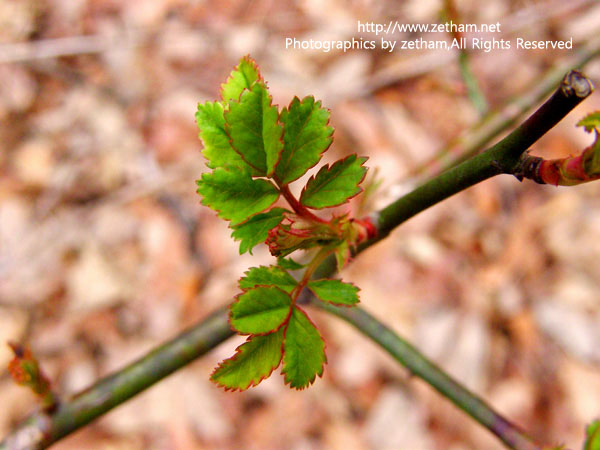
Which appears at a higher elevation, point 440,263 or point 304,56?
point 304,56

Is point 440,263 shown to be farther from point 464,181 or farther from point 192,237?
point 464,181

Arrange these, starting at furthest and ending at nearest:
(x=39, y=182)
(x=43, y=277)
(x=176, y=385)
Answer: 1. (x=39, y=182)
2. (x=43, y=277)
3. (x=176, y=385)

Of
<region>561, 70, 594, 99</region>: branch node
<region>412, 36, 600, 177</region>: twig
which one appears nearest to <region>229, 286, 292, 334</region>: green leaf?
<region>561, 70, 594, 99</region>: branch node

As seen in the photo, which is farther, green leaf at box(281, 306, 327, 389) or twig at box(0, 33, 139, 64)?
twig at box(0, 33, 139, 64)

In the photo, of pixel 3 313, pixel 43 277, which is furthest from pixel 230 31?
pixel 3 313

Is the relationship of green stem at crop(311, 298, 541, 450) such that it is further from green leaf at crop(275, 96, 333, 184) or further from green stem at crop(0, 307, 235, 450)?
green leaf at crop(275, 96, 333, 184)

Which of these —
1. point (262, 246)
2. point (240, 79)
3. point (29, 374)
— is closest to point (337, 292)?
point (240, 79)

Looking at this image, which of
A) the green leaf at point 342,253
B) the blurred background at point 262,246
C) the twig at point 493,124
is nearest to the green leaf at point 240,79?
the green leaf at point 342,253

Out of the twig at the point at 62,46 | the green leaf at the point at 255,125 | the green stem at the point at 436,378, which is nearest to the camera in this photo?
the green leaf at the point at 255,125

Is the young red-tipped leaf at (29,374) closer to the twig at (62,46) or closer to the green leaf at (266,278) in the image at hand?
the green leaf at (266,278)
